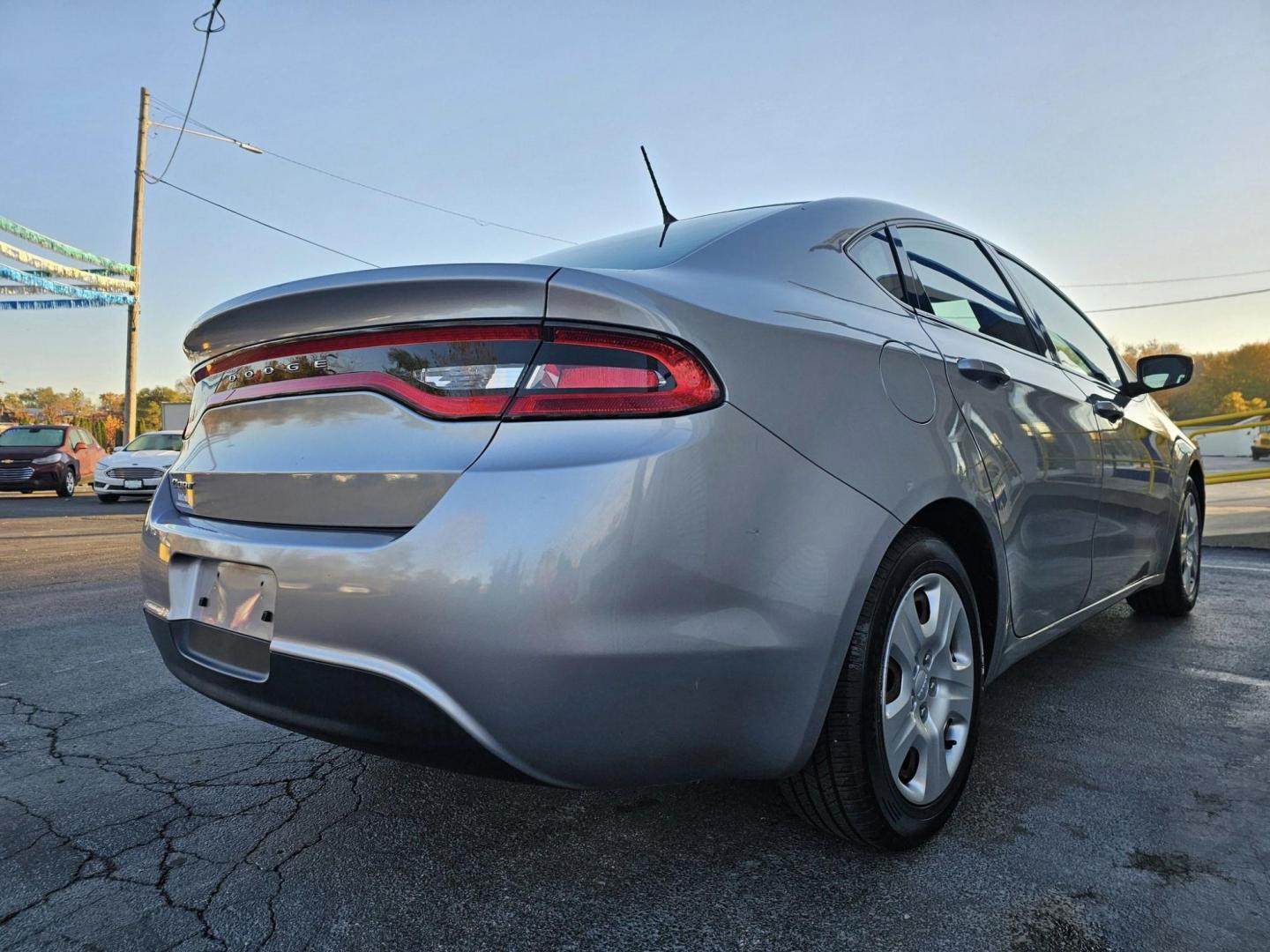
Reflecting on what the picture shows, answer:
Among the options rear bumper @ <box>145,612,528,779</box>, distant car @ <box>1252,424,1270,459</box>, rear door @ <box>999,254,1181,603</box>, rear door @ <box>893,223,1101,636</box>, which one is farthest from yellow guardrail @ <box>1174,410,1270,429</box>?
distant car @ <box>1252,424,1270,459</box>

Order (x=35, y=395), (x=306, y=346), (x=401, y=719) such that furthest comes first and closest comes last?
1. (x=35, y=395)
2. (x=306, y=346)
3. (x=401, y=719)

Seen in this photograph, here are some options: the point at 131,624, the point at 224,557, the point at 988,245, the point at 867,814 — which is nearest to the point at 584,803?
the point at 867,814

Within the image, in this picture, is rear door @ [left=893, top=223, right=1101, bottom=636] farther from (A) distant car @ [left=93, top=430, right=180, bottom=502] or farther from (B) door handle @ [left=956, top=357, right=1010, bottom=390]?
(A) distant car @ [left=93, top=430, right=180, bottom=502]

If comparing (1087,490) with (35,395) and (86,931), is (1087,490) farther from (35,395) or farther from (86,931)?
(35,395)

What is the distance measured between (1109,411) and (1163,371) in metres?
0.86

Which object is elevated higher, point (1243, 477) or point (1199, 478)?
point (1199, 478)

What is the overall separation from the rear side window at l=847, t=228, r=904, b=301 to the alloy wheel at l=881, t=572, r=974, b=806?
0.74 meters

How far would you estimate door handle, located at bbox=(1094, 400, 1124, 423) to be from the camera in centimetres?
299

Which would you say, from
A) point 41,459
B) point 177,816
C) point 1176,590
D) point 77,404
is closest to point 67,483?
point 41,459

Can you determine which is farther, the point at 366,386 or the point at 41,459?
the point at 41,459

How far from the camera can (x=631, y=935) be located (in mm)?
1577

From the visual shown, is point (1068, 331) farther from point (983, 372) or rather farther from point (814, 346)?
point (814, 346)

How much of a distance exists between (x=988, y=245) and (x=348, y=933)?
8.86 feet

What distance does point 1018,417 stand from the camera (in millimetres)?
2377
